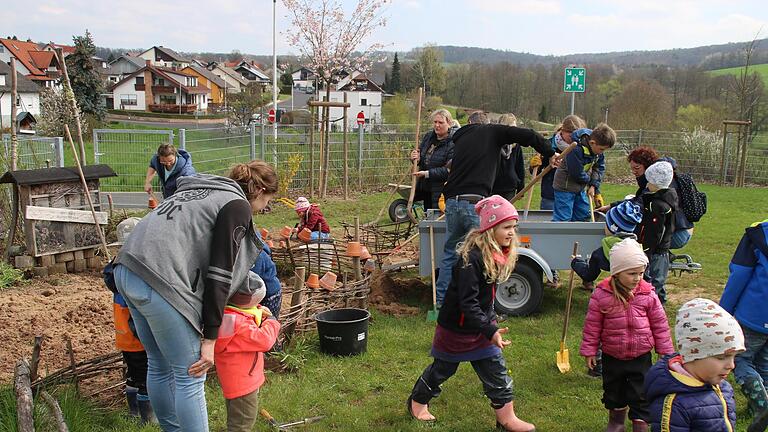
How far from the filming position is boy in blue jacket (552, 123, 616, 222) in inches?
252

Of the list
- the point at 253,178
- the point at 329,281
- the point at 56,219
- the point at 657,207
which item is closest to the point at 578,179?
the point at 657,207

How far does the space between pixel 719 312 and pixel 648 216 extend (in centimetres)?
229

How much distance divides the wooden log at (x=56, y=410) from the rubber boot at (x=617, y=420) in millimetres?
2999

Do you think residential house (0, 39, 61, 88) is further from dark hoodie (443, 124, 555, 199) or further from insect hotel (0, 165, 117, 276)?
dark hoodie (443, 124, 555, 199)

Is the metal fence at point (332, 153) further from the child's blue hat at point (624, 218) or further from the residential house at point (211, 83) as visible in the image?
the residential house at point (211, 83)

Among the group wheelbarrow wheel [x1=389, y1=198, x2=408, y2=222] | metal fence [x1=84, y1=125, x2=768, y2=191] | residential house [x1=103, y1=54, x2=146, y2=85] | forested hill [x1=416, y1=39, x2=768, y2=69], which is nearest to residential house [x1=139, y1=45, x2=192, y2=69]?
residential house [x1=103, y1=54, x2=146, y2=85]

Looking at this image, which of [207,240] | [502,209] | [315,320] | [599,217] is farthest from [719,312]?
[599,217]

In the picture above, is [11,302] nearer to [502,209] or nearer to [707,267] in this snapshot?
[502,209]

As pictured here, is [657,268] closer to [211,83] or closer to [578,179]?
[578,179]

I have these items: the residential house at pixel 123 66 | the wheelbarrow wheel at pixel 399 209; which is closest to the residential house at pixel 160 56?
the residential house at pixel 123 66

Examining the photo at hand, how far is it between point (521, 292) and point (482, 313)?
101 inches

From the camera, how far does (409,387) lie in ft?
15.1

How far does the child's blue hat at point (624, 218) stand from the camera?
430 cm

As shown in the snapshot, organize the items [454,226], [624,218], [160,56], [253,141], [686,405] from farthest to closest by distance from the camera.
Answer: [160,56] < [253,141] < [454,226] < [624,218] < [686,405]
